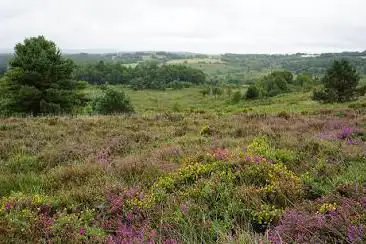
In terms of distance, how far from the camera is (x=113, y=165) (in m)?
7.68

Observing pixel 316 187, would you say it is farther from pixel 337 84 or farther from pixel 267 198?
pixel 337 84

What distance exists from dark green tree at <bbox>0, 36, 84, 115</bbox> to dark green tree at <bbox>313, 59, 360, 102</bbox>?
29975mm

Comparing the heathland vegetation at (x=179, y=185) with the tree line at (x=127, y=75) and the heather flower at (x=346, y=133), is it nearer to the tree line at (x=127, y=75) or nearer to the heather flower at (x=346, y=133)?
the heather flower at (x=346, y=133)

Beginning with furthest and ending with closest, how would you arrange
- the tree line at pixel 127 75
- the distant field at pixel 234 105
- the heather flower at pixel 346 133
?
the tree line at pixel 127 75 → the distant field at pixel 234 105 → the heather flower at pixel 346 133

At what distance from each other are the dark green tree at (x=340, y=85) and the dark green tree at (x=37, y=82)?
2998 cm

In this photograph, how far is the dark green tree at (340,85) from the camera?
4231 cm

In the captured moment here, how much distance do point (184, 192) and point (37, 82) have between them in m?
34.1

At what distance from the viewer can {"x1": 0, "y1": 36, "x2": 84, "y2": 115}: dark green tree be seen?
3481cm

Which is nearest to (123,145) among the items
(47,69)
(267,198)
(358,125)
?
(267,198)

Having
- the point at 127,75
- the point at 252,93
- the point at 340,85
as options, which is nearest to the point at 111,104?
the point at 340,85

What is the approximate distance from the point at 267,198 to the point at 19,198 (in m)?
3.85

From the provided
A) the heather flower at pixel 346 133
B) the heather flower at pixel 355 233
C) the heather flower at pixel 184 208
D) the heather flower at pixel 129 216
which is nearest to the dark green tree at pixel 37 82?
the heather flower at pixel 346 133

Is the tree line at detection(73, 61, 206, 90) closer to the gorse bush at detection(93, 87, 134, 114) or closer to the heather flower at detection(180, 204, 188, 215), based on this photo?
the gorse bush at detection(93, 87, 134, 114)

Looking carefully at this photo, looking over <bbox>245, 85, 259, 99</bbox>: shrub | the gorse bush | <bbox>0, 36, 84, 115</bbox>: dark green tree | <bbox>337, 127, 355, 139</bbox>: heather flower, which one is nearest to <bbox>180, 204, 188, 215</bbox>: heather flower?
<bbox>337, 127, 355, 139</bbox>: heather flower
